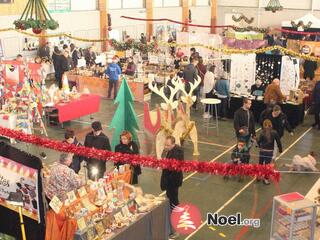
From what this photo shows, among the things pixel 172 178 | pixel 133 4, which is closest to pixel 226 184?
pixel 172 178

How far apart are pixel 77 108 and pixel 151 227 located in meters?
5.99

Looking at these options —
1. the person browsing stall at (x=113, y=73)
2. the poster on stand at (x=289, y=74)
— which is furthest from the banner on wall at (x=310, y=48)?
the person browsing stall at (x=113, y=73)

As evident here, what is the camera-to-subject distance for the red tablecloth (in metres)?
11.0

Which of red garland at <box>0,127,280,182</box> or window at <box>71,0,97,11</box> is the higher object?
window at <box>71,0,97,11</box>

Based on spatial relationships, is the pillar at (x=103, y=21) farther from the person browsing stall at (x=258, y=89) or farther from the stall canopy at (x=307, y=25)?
the person browsing stall at (x=258, y=89)

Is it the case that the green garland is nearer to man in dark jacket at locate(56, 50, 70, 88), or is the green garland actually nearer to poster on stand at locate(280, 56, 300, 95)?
man in dark jacket at locate(56, 50, 70, 88)

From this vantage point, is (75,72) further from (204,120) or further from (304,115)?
(304,115)

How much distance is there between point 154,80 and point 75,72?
2.57 metres

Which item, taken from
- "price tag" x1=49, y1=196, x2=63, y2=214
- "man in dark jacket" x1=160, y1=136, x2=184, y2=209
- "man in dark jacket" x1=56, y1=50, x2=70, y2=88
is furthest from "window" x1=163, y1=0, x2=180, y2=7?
"price tag" x1=49, y1=196, x2=63, y2=214

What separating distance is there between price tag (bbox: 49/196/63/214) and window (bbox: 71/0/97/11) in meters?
15.5

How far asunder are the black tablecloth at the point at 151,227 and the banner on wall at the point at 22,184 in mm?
620

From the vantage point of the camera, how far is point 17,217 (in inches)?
227

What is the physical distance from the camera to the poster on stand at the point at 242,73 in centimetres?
1212

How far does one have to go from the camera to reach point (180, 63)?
15.8 m
